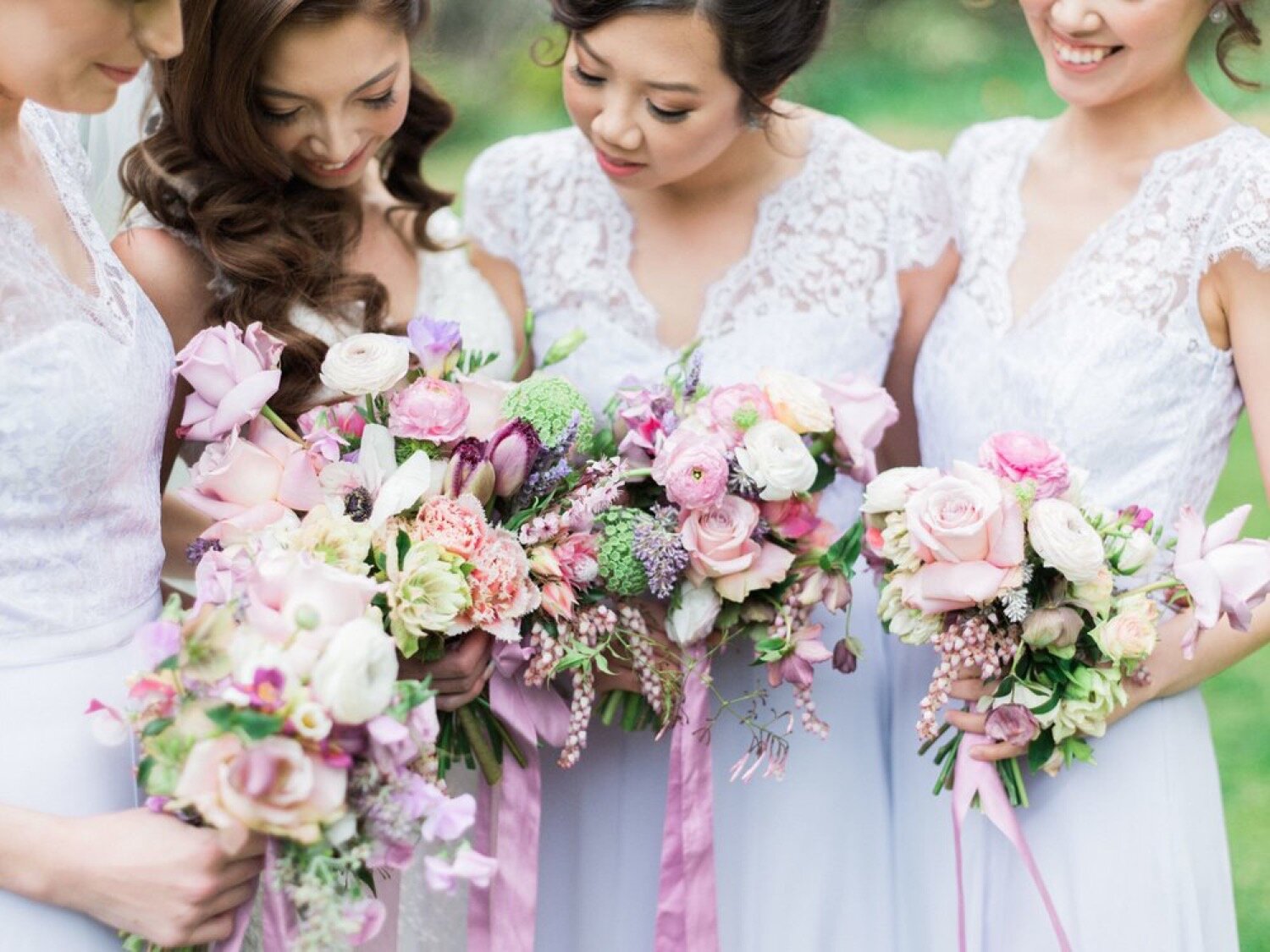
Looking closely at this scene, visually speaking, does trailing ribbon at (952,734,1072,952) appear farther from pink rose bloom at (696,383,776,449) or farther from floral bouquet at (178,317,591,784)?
floral bouquet at (178,317,591,784)

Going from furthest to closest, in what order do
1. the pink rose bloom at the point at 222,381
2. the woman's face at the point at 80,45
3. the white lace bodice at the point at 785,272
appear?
the white lace bodice at the point at 785,272 < the pink rose bloom at the point at 222,381 < the woman's face at the point at 80,45

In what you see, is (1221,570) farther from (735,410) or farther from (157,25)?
(157,25)

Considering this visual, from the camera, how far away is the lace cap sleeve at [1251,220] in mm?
2346

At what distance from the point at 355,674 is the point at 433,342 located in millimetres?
743

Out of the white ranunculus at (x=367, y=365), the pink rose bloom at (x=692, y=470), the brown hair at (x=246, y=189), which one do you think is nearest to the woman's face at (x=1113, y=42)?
the pink rose bloom at (x=692, y=470)

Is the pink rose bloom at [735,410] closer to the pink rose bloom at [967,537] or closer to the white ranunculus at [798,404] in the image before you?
the white ranunculus at [798,404]

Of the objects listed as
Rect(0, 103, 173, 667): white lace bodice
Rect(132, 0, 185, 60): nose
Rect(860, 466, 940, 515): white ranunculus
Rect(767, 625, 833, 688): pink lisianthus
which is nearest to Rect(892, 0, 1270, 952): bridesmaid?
Rect(767, 625, 833, 688): pink lisianthus

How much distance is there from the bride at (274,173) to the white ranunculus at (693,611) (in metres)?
0.32

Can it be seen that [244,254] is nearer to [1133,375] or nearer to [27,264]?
[27,264]

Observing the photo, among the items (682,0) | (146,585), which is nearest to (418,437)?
(146,585)

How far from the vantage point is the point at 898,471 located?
2.22 metres

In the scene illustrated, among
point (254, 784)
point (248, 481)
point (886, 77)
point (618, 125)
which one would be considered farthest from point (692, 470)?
point (886, 77)

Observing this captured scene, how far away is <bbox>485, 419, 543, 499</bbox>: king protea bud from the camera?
2121 mm

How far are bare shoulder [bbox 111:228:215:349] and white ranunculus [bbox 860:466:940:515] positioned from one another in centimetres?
123
